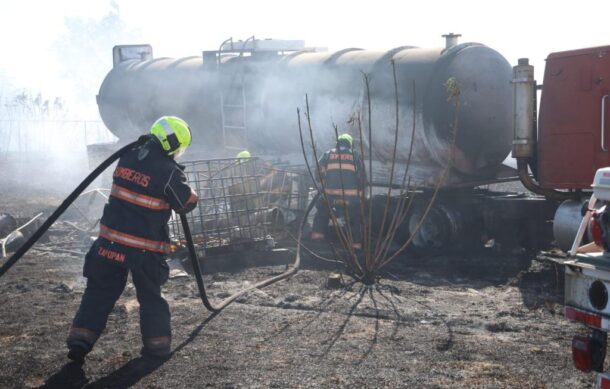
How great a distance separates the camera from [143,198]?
5.79 metres

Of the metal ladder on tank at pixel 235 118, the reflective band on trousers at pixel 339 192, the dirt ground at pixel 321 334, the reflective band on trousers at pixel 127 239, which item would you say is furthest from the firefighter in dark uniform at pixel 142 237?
the metal ladder on tank at pixel 235 118

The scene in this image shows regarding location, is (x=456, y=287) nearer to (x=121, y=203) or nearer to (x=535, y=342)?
(x=535, y=342)

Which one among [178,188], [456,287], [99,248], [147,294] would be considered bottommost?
[456,287]

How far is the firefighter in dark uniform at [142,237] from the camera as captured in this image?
226 inches

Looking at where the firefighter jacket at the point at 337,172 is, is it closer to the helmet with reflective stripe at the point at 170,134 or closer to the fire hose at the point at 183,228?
the fire hose at the point at 183,228

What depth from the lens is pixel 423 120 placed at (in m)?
10.5

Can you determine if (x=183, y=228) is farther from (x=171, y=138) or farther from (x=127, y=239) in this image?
(x=171, y=138)

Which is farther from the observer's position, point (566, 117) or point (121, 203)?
point (566, 117)

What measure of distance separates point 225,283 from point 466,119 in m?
4.12

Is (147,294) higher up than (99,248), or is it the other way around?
(99,248)

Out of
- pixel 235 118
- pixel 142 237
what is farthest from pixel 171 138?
pixel 235 118

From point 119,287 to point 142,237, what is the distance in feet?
1.36

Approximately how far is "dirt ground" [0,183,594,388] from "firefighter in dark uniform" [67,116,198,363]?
1.08 feet

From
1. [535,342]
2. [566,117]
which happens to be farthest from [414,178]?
[535,342]
